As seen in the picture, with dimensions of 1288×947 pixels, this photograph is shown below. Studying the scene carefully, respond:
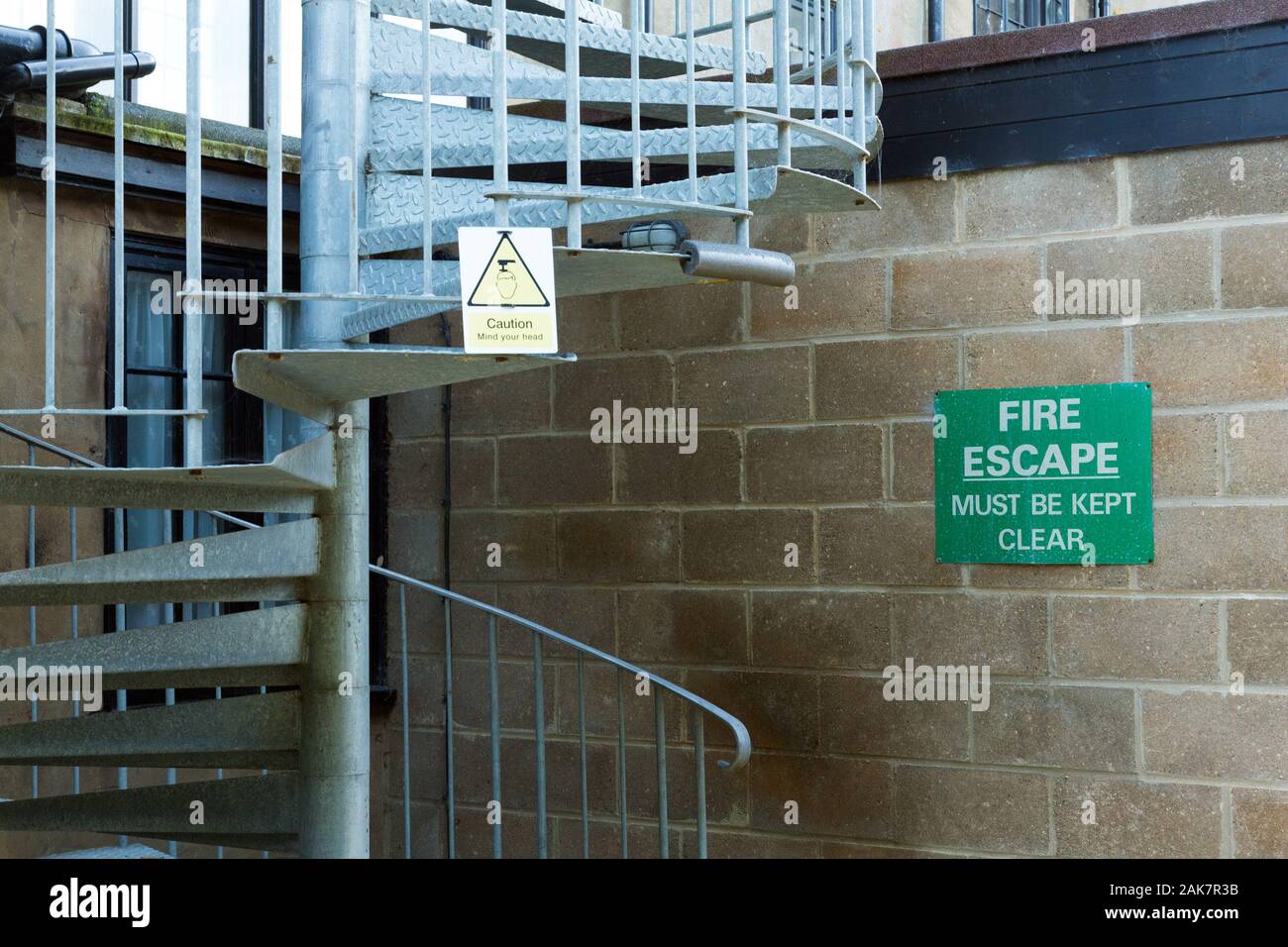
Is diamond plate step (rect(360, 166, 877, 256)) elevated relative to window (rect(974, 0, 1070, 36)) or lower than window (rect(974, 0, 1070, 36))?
lower

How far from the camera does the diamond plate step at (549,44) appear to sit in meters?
3.15

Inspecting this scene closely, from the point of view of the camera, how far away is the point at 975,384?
3.93 meters

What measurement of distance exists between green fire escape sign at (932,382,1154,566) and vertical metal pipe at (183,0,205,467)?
2.05 metres

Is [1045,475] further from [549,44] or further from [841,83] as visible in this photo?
[549,44]

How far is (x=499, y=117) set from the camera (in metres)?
2.68

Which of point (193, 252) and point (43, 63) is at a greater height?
point (43, 63)

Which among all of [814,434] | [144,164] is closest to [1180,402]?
[814,434]

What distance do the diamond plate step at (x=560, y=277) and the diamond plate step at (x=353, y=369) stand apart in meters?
0.11

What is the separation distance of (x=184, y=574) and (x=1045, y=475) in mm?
2134
